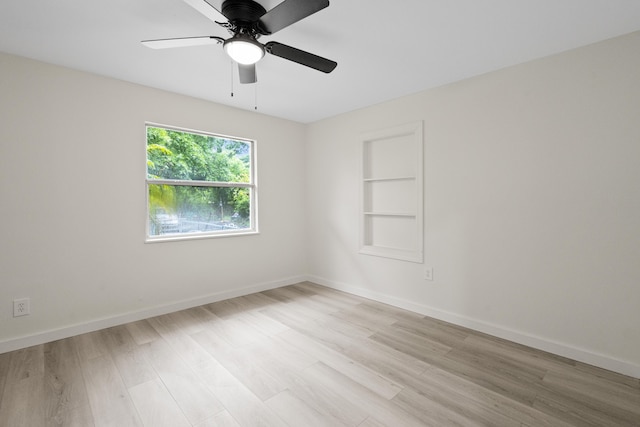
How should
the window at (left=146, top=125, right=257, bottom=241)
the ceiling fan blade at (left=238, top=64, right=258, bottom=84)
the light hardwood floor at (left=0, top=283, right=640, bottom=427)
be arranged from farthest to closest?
the window at (left=146, top=125, right=257, bottom=241) < the ceiling fan blade at (left=238, top=64, right=258, bottom=84) < the light hardwood floor at (left=0, top=283, right=640, bottom=427)

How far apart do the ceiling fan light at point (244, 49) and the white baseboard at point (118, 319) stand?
8.55 ft

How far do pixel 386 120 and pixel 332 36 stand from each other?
149 centimetres

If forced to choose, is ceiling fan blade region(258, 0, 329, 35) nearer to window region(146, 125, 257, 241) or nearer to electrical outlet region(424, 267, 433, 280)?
window region(146, 125, 257, 241)

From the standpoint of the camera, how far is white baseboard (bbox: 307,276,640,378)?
202cm

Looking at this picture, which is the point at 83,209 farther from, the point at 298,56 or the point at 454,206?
the point at 454,206

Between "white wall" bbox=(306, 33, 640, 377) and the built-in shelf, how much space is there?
0.12 metres

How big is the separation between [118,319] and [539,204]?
13.0ft

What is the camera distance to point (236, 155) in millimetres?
3740

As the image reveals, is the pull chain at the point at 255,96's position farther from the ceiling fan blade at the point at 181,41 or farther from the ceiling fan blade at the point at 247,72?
the ceiling fan blade at the point at 181,41

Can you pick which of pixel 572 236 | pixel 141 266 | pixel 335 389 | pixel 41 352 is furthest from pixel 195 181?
pixel 572 236

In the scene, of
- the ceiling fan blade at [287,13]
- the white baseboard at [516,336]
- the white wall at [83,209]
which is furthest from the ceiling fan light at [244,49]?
the white baseboard at [516,336]

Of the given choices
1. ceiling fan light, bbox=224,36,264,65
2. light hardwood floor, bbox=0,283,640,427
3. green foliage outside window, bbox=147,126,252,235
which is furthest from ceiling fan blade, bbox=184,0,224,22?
light hardwood floor, bbox=0,283,640,427

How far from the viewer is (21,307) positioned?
2.34m

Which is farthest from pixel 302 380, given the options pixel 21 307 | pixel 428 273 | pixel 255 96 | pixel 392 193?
pixel 255 96
